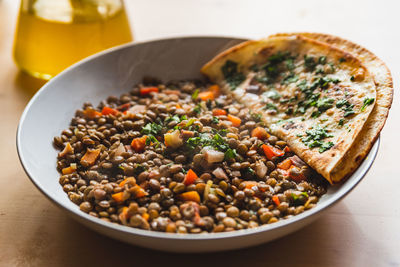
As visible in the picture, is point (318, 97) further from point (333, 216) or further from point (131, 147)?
point (131, 147)

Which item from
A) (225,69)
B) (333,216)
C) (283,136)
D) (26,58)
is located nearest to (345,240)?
(333,216)

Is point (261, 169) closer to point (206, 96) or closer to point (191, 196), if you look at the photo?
point (191, 196)

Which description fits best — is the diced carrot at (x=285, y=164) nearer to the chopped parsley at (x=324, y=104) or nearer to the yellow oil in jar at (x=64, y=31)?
the chopped parsley at (x=324, y=104)

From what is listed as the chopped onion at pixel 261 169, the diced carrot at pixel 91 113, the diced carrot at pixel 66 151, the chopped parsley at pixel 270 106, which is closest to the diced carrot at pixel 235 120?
the chopped parsley at pixel 270 106

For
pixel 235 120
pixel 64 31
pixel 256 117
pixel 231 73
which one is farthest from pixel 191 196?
pixel 64 31

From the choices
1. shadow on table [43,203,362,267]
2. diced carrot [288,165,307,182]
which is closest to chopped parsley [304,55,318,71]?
diced carrot [288,165,307,182]

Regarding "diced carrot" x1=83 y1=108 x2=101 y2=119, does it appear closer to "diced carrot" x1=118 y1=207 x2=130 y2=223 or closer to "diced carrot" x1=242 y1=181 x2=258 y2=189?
"diced carrot" x1=118 y1=207 x2=130 y2=223
